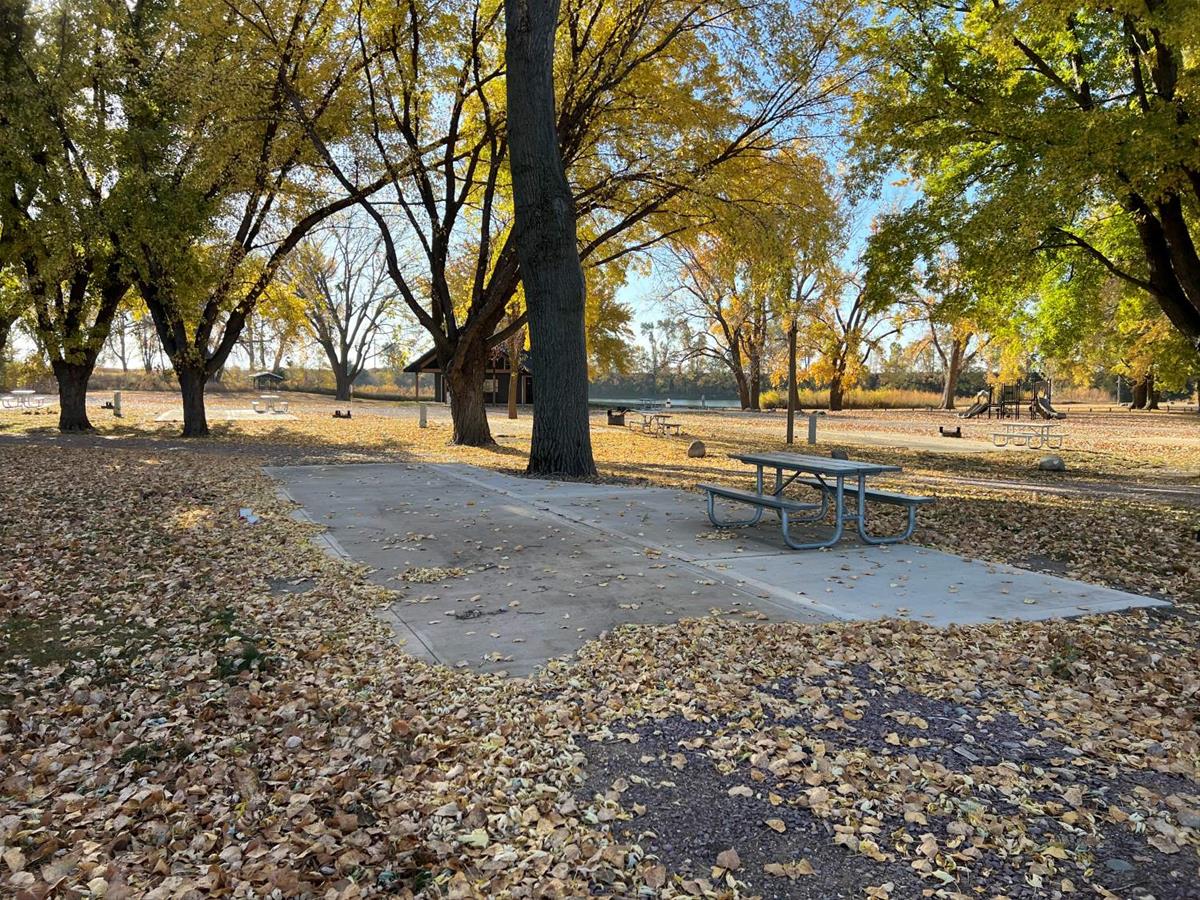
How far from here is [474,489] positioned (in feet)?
33.6

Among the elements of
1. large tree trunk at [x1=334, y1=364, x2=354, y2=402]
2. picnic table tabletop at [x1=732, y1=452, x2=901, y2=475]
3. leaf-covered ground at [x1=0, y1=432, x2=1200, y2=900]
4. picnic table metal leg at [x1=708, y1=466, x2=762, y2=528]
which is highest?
large tree trunk at [x1=334, y1=364, x2=354, y2=402]

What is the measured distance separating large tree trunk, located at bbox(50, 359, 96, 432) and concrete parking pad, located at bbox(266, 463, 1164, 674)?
14.4 m

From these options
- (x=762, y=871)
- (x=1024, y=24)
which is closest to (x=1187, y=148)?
(x=1024, y=24)

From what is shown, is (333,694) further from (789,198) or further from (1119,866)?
(789,198)

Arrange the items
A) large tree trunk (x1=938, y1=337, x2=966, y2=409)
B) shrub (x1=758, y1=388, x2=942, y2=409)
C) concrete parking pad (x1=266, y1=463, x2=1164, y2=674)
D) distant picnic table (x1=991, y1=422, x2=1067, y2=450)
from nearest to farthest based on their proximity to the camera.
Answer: concrete parking pad (x1=266, y1=463, x2=1164, y2=674), distant picnic table (x1=991, y1=422, x2=1067, y2=450), large tree trunk (x1=938, y1=337, x2=966, y2=409), shrub (x1=758, y1=388, x2=942, y2=409)

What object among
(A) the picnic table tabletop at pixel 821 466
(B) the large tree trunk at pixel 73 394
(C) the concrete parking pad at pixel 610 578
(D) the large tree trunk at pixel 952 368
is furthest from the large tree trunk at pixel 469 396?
(D) the large tree trunk at pixel 952 368

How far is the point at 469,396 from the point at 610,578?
42.7 feet

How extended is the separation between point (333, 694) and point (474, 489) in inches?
260

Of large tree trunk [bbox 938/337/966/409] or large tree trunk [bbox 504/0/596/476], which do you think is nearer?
large tree trunk [bbox 504/0/596/476]

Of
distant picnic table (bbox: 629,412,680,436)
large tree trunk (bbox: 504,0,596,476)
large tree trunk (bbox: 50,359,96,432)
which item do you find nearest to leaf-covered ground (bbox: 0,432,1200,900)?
large tree trunk (bbox: 504,0,596,476)

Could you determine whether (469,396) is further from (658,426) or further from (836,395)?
(836,395)

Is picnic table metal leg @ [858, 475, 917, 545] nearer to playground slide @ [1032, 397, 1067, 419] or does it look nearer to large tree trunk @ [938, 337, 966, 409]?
playground slide @ [1032, 397, 1067, 419]

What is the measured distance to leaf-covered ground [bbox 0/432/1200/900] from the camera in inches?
92.6

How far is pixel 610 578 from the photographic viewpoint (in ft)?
18.4
